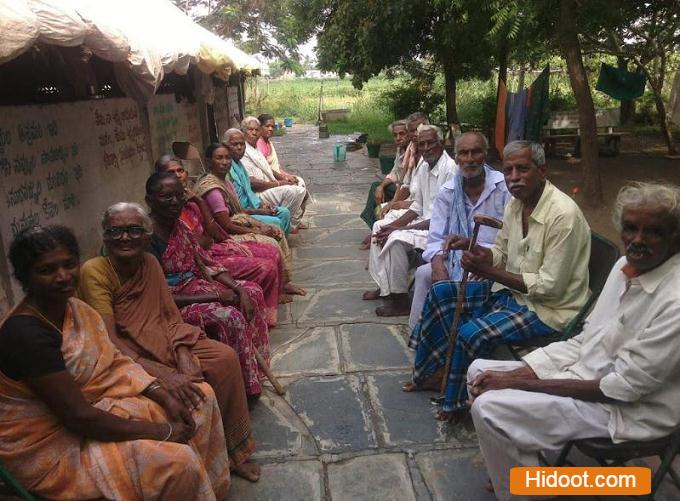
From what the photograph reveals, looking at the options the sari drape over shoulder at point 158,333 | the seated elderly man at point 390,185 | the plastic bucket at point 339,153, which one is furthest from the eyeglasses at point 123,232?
the plastic bucket at point 339,153

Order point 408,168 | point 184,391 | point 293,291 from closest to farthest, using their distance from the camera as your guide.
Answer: point 184,391
point 293,291
point 408,168

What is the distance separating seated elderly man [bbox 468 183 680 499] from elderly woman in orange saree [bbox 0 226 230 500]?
118 centimetres

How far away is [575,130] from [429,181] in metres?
10.2

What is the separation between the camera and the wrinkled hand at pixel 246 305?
3.53 metres

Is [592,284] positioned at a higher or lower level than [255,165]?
lower

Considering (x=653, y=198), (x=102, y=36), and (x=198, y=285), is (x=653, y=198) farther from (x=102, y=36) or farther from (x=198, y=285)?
(x=198, y=285)

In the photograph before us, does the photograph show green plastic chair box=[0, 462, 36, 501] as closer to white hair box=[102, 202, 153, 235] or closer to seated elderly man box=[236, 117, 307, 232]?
white hair box=[102, 202, 153, 235]

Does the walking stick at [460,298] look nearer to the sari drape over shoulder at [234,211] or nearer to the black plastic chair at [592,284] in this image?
the black plastic chair at [592,284]

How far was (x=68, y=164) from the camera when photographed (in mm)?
3975

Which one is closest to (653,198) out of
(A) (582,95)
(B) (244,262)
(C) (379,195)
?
(B) (244,262)

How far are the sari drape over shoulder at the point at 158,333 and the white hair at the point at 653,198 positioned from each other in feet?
6.29

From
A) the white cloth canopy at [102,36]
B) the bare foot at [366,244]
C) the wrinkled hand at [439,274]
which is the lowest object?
the bare foot at [366,244]

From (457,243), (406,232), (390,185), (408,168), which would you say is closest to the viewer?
(457,243)

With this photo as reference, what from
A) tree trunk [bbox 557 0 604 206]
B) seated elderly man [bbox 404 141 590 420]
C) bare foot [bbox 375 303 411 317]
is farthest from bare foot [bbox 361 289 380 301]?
tree trunk [bbox 557 0 604 206]
